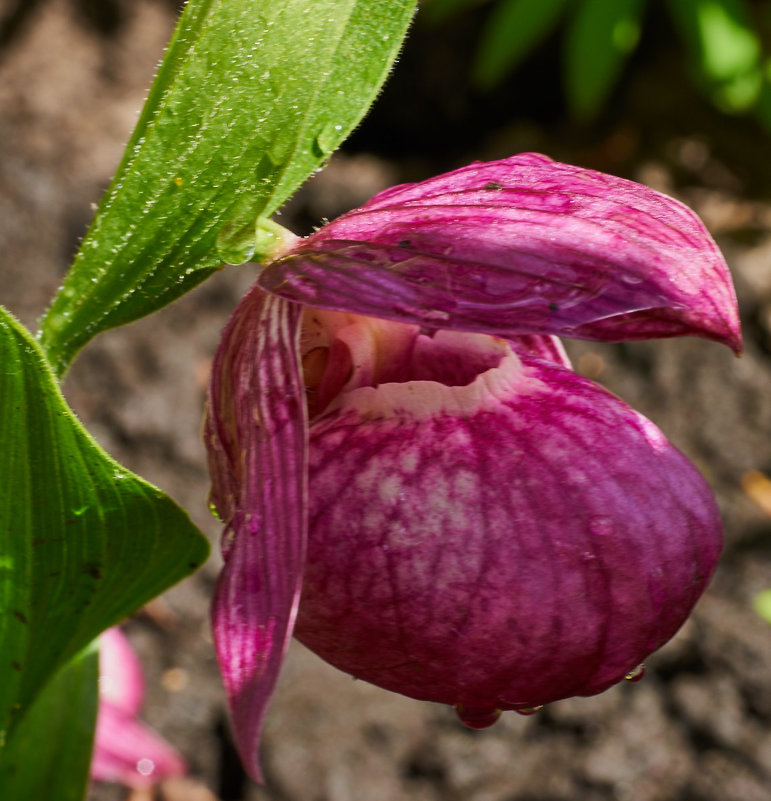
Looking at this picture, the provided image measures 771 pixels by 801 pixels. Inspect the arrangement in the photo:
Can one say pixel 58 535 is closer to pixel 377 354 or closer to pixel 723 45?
pixel 377 354

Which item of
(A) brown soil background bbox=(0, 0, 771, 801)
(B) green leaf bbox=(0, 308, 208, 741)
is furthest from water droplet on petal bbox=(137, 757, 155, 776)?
(B) green leaf bbox=(0, 308, 208, 741)

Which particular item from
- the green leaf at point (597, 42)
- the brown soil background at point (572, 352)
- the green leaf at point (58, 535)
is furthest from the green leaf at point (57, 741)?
the green leaf at point (597, 42)

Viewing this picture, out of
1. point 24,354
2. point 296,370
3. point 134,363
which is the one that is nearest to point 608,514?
point 296,370

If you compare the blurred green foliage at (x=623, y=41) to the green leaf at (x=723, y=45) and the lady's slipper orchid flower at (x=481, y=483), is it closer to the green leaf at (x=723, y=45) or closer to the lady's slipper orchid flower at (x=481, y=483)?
the green leaf at (x=723, y=45)

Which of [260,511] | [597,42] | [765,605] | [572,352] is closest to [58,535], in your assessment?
[260,511]

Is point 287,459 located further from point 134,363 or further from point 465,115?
point 465,115

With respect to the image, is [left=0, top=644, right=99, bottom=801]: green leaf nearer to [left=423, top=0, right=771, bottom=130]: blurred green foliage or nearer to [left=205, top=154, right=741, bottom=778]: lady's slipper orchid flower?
[left=205, top=154, right=741, bottom=778]: lady's slipper orchid flower
